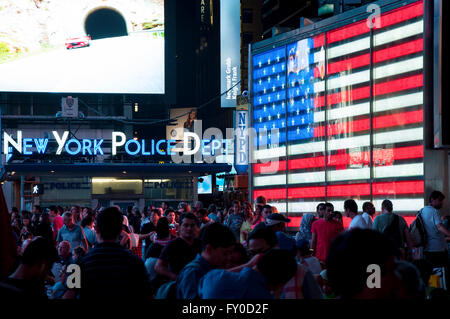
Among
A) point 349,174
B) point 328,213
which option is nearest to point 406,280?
point 328,213

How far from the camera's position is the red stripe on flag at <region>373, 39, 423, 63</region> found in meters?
16.2

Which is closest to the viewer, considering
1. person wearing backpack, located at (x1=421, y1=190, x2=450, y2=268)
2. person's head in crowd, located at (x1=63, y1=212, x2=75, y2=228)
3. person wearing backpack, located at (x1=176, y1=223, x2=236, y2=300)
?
person wearing backpack, located at (x1=176, y1=223, x2=236, y2=300)

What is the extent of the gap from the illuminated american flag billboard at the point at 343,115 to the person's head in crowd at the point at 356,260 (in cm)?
1332

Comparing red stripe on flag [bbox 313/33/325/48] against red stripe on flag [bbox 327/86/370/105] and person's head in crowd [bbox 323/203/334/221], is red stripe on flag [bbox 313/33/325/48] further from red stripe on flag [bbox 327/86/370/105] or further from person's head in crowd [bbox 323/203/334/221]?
person's head in crowd [bbox 323/203/334/221]

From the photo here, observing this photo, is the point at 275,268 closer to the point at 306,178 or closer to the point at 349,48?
the point at 349,48

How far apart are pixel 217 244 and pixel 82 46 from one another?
41.0m

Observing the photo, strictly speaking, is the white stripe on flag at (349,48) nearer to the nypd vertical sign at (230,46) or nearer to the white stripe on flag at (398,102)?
the white stripe on flag at (398,102)

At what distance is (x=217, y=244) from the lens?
5.85m

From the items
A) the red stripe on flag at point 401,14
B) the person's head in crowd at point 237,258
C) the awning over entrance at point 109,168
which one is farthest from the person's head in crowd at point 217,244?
the awning over entrance at point 109,168

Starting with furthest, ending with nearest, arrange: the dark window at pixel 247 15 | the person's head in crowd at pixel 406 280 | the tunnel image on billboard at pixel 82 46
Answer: the dark window at pixel 247 15 → the tunnel image on billboard at pixel 82 46 → the person's head in crowd at pixel 406 280

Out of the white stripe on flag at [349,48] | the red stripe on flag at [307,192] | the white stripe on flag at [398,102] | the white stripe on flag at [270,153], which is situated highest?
the white stripe on flag at [349,48]

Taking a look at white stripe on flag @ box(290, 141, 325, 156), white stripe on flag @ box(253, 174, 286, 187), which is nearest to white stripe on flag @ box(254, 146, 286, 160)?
white stripe on flag @ box(290, 141, 325, 156)

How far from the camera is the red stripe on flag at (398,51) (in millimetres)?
16172
